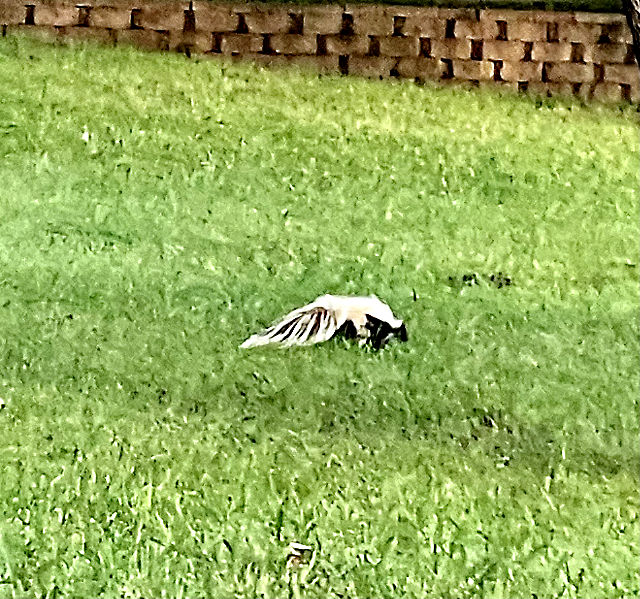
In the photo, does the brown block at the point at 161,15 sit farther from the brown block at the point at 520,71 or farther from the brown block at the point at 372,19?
the brown block at the point at 520,71

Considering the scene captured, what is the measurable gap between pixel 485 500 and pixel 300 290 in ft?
2.55

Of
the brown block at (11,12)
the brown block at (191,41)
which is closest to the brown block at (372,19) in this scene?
the brown block at (191,41)

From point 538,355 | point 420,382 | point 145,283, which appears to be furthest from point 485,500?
point 145,283

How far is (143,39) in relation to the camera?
2.81 meters

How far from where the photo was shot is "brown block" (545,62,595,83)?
2.82 meters

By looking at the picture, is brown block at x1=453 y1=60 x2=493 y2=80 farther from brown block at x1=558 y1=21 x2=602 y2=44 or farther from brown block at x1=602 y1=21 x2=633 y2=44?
brown block at x1=602 y1=21 x2=633 y2=44

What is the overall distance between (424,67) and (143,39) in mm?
966

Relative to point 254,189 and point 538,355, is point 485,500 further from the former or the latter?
point 254,189

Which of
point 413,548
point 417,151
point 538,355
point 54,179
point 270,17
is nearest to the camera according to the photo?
point 413,548

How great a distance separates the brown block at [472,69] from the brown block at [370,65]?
22 cm

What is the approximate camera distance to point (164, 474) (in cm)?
169

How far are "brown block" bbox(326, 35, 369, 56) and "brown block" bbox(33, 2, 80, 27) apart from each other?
866mm

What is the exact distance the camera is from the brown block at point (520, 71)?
281 cm

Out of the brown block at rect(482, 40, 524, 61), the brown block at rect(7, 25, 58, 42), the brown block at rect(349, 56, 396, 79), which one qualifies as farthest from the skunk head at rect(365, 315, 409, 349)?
the brown block at rect(7, 25, 58, 42)
